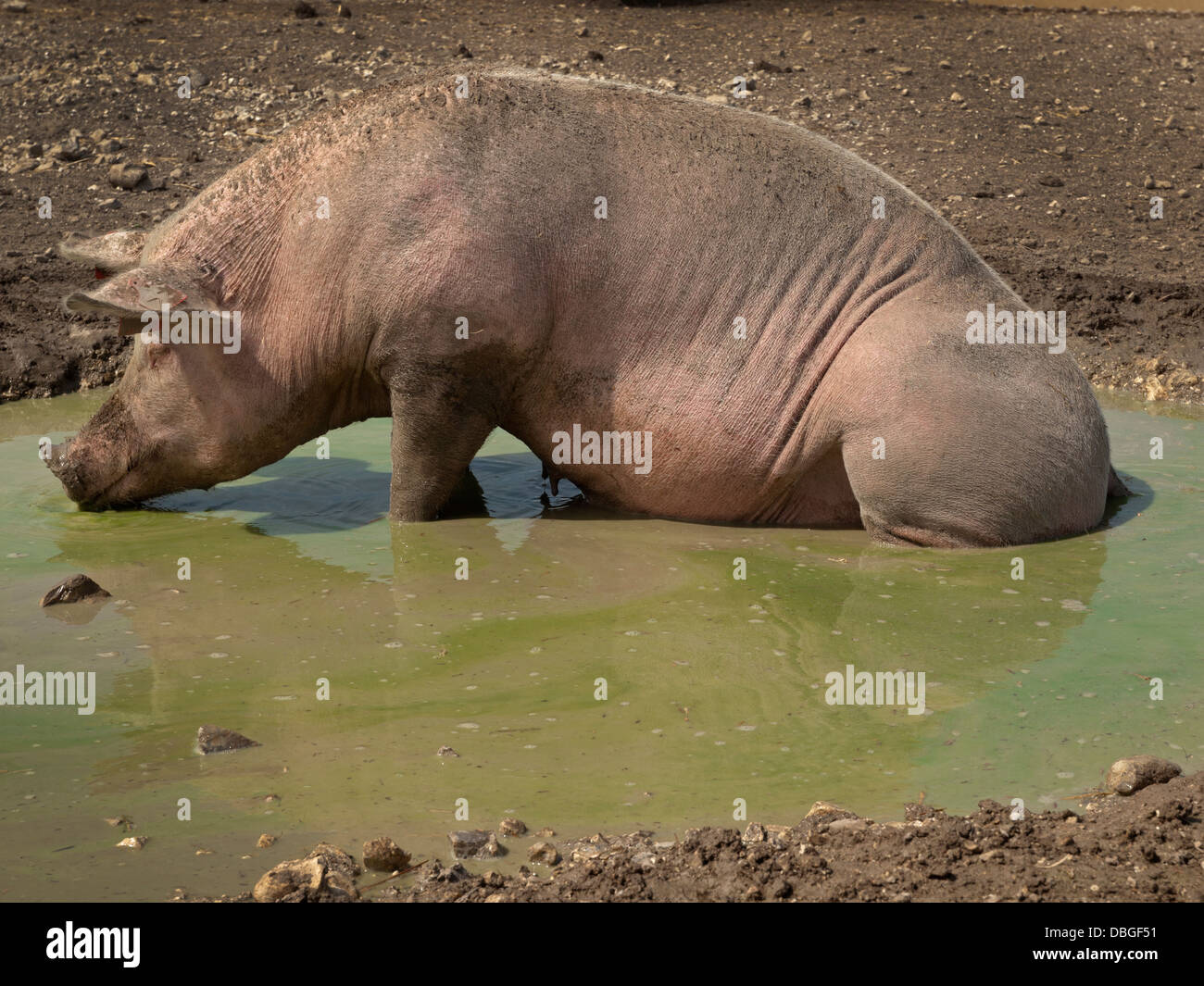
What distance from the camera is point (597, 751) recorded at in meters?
4.31

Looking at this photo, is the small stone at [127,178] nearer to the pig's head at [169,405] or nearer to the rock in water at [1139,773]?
the pig's head at [169,405]

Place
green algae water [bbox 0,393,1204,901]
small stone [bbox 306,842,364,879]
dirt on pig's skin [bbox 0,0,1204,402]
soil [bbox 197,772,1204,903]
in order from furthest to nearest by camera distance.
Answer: dirt on pig's skin [bbox 0,0,1204,402], green algae water [bbox 0,393,1204,901], small stone [bbox 306,842,364,879], soil [bbox 197,772,1204,903]

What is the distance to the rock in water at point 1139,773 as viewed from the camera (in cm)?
395

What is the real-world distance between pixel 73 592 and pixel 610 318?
258cm

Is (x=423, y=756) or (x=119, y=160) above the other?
(x=119, y=160)

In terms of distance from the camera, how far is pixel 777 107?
14219mm

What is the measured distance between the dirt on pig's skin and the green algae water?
3.35 m

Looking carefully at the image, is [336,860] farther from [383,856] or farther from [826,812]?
[826,812]

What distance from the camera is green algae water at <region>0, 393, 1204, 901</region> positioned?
3.91 meters

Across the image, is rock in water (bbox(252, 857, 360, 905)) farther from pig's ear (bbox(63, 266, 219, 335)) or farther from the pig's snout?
the pig's snout

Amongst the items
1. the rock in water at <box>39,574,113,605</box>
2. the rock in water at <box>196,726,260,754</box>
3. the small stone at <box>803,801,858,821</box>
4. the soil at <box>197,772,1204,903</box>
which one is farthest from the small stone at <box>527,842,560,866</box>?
the rock in water at <box>39,574,113,605</box>

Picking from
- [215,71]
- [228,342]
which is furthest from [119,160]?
[228,342]

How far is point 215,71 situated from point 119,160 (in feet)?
7.38
